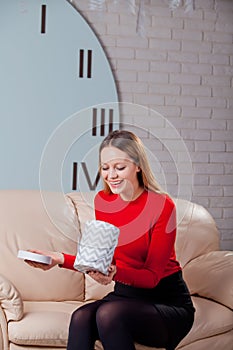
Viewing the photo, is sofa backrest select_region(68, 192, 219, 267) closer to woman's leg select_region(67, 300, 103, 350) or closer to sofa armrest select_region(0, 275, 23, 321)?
sofa armrest select_region(0, 275, 23, 321)

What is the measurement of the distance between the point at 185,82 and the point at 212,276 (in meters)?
1.38

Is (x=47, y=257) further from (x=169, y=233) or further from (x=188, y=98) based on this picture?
(x=188, y=98)

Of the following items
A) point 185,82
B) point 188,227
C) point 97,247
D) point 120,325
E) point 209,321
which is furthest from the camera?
point 185,82

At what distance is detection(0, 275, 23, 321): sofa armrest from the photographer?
2582 millimetres

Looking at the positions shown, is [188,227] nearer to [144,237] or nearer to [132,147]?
[144,237]

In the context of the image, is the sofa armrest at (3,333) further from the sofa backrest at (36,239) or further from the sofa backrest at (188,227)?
the sofa backrest at (188,227)

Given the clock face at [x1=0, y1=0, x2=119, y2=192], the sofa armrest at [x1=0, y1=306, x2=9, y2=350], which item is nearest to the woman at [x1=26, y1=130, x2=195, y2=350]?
the sofa armrest at [x1=0, y1=306, x2=9, y2=350]

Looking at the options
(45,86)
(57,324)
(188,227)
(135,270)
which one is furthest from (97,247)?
(45,86)

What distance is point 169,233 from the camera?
233 centimetres

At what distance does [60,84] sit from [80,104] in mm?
159

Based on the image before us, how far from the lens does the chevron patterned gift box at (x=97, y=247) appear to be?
2.08m

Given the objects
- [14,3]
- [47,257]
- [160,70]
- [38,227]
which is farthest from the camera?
[160,70]

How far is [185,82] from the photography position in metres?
3.94

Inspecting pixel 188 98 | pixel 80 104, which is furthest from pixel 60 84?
pixel 188 98
